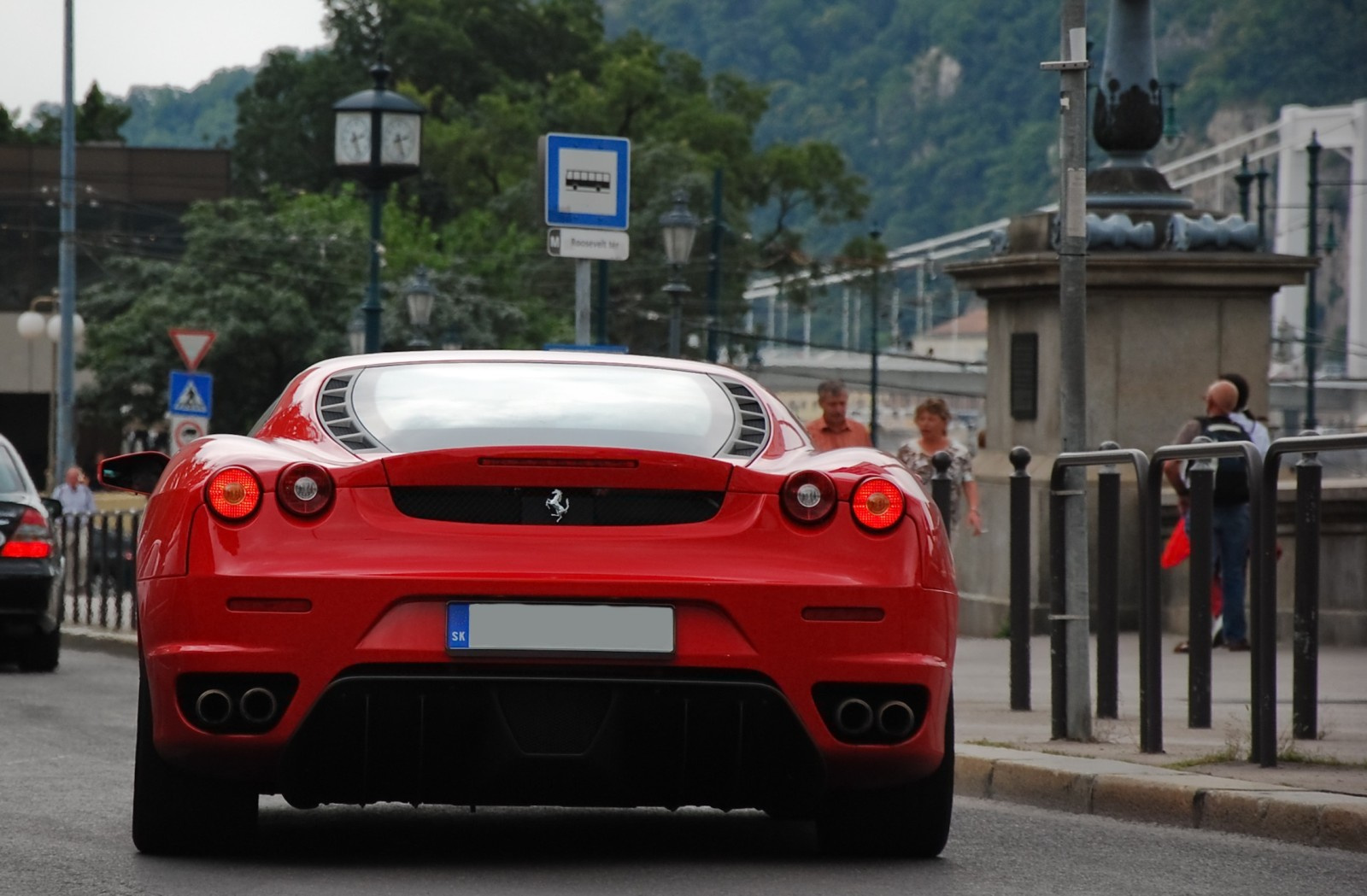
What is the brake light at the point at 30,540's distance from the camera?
15625mm

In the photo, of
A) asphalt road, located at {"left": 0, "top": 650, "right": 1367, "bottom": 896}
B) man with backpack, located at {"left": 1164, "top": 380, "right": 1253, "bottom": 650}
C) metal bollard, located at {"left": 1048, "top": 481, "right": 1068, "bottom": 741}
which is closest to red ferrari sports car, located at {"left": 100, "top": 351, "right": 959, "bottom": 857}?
asphalt road, located at {"left": 0, "top": 650, "right": 1367, "bottom": 896}

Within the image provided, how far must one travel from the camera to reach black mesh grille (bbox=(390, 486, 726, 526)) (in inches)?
223

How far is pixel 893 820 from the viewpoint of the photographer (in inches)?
244

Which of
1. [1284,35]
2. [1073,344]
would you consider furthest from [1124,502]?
[1284,35]

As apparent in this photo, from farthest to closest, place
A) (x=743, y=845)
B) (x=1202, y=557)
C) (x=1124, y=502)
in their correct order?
(x=1124, y=502) < (x=1202, y=557) < (x=743, y=845)

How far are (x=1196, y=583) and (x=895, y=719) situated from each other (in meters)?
3.36

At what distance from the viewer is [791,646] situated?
5605mm

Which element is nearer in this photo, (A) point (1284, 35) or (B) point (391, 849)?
(B) point (391, 849)

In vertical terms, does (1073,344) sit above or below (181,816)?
above

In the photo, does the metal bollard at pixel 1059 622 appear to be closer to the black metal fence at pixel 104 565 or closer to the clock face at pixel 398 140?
the black metal fence at pixel 104 565

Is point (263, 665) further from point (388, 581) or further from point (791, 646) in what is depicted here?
point (791, 646)

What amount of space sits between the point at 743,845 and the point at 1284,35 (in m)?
160

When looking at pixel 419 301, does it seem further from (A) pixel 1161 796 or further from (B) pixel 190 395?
(A) pixel 1161 796

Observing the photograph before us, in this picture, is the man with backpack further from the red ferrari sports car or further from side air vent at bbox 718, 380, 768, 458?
the red ferrari sports car
